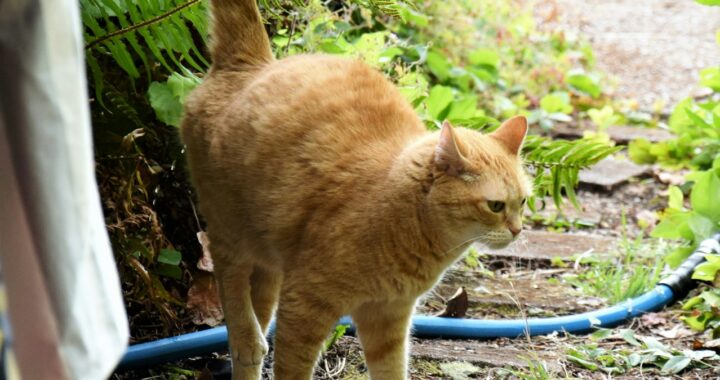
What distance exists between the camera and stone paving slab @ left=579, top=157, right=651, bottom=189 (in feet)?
16.8

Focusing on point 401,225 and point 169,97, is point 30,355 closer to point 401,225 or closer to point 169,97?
point 401,225

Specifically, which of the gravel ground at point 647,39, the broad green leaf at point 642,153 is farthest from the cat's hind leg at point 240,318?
the gravel ground at point 647,39

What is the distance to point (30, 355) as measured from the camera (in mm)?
1380

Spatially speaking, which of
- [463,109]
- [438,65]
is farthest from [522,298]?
[438,65]

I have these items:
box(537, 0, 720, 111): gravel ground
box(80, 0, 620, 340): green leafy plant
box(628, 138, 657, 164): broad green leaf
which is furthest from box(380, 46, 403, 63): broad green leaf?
box(537, 0, 720, 111): gravel ground

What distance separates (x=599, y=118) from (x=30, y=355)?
187 inches

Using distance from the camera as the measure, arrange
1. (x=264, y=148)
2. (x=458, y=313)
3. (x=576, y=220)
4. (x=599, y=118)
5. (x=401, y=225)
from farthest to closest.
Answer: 1. (x=599, y=118)
2. (x=576, y=220)
3. (x=458, y=313)
4. (x=264, y=148)
5. (x=401, y=225)

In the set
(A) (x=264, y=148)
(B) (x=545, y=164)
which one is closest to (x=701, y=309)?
(B) (x=545, y=164)

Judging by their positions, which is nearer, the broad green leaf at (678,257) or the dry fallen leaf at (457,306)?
the dry fallen leaf at (457,306)

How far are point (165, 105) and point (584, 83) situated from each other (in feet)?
12.7

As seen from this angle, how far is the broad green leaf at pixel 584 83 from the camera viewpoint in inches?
251

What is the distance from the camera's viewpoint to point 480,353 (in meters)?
3.34

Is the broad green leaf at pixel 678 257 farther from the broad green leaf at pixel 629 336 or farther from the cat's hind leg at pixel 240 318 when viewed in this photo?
the cat's hind leg at pixel 240 318

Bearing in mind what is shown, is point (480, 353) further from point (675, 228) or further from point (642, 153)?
point (642, 153)
